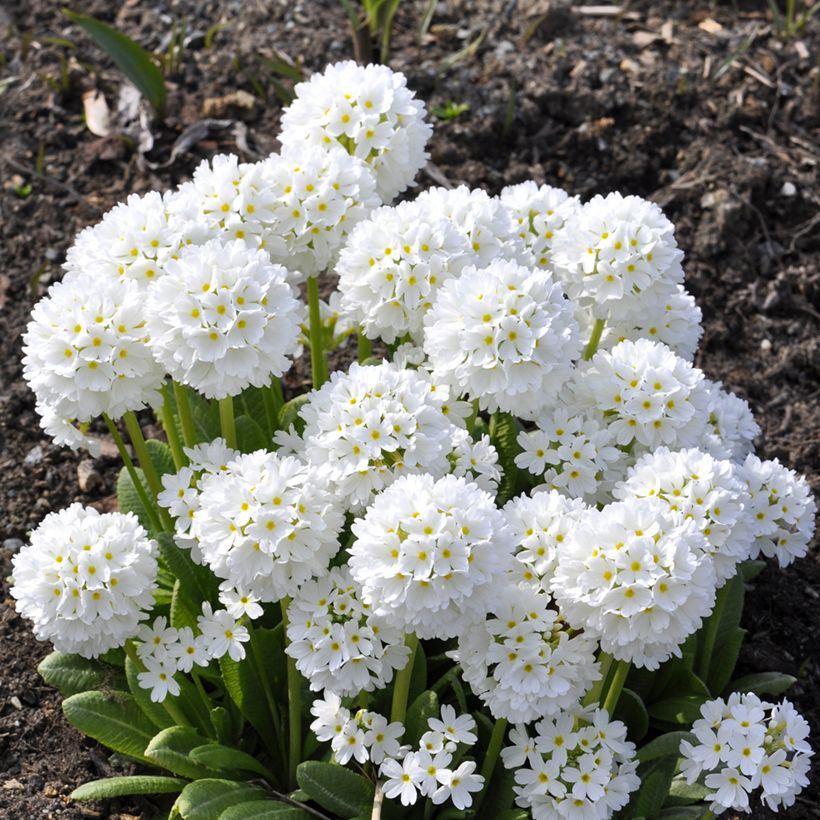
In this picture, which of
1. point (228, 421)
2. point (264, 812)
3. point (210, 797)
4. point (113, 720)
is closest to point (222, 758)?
point (210, 797)

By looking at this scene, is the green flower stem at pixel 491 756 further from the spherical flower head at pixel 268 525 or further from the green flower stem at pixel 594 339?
the green flower stem at pixel 594 339

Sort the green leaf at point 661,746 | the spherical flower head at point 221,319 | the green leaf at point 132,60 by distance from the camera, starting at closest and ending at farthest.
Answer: the spherical flower head at point 221,319 → the green leaf at point 661,746 → the green leaf at point 132,60

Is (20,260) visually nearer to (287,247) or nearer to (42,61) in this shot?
(42,61)

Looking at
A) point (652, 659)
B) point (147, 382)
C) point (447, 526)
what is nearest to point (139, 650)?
point (147, 382)

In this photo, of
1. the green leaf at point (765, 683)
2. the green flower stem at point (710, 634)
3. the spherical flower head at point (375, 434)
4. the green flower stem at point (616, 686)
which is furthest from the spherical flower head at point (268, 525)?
the green leaf at point (765, 683)

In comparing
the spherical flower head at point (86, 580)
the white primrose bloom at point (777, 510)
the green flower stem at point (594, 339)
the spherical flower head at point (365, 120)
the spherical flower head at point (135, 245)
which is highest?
the spherical flower head at point (365, 120)

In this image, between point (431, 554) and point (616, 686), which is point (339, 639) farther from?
point (616, 686)
